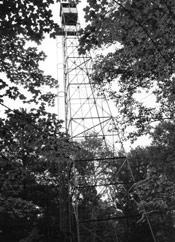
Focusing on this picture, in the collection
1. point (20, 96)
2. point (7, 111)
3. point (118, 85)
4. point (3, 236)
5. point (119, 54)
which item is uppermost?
point (119, 54)

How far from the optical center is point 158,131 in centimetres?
1065

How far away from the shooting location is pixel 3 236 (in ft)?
44.3

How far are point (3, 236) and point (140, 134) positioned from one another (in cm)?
1173

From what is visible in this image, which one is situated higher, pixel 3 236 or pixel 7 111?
pixel 7 111

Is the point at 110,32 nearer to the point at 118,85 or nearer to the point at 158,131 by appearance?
the point at 118,85

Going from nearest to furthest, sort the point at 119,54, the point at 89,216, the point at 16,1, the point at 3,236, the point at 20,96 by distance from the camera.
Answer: the point at 16,1, the point at 20,96, the point at 119,54, the point at 3,236, the point at 89,216

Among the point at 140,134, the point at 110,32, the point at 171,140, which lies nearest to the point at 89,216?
the point at 171,140

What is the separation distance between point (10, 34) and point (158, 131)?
918cm

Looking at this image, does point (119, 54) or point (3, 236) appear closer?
point (119, 54)

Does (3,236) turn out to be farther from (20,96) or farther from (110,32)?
(110,32)

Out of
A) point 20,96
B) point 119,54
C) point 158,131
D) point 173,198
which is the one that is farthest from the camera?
point 158,131

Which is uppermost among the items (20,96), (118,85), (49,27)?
(118,85)

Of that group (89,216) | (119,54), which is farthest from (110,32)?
(89,216)

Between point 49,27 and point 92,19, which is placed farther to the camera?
point 49,27
